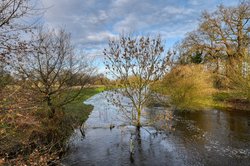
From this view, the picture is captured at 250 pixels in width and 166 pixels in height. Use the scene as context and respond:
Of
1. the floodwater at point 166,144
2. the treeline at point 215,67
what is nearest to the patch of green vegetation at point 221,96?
the treeline at point 215,67

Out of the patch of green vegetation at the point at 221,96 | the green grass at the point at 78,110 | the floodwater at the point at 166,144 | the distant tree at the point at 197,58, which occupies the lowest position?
the floodwater at the point at 166,144

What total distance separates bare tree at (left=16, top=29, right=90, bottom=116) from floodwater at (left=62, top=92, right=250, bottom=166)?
3.16 metres

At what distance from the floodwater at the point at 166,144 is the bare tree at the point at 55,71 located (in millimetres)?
3157

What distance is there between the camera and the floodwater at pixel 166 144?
39.1 ft

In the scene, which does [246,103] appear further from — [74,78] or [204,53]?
[74,78]

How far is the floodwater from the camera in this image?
11906 millimetres

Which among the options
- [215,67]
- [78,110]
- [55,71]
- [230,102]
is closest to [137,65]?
[55,71]

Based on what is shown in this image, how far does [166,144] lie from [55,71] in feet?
27.7

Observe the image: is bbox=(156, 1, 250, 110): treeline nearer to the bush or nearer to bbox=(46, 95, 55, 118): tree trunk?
the bush

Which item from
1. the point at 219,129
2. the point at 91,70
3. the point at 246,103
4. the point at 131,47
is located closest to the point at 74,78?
the point at 91,70

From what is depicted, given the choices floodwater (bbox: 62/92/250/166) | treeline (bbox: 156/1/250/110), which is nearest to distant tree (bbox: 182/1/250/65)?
treeline (bbox: 156/1/250/110)

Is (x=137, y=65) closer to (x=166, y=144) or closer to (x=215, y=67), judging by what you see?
(x=166, y=144)

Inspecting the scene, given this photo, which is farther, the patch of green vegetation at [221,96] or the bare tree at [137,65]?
the patch of green vegetation at [221,96]

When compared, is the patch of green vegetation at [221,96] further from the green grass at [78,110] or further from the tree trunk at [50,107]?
the tree trunk at [50,107]
